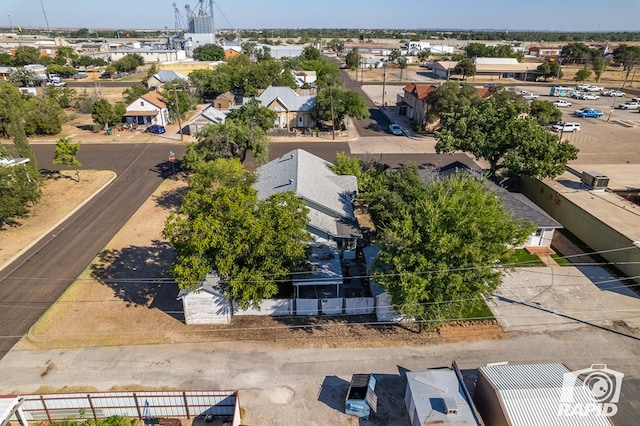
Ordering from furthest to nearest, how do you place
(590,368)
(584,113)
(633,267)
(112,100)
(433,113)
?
(112,100), (584,113), (433,113), (633,267), (590,368)

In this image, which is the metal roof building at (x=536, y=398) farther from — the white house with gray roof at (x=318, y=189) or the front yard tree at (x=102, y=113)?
the front yard tree at (x=102, y=113)

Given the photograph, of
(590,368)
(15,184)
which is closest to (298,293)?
(590,368)

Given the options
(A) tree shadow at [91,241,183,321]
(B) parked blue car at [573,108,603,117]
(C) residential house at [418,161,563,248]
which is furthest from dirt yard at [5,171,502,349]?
(B) parked blue car at [573,108,603,117]

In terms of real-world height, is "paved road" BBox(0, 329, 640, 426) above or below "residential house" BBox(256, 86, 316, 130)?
below

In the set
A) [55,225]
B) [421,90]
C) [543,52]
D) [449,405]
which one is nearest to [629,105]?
[421,90]

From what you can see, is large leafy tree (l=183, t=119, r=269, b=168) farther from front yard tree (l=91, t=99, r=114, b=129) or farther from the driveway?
front yard tree (l=91, t=99, r=114, b=129)

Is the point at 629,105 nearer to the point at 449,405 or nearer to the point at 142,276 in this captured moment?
the point at 449,405

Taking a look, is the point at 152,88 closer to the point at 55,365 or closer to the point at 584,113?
the point at 55,365
